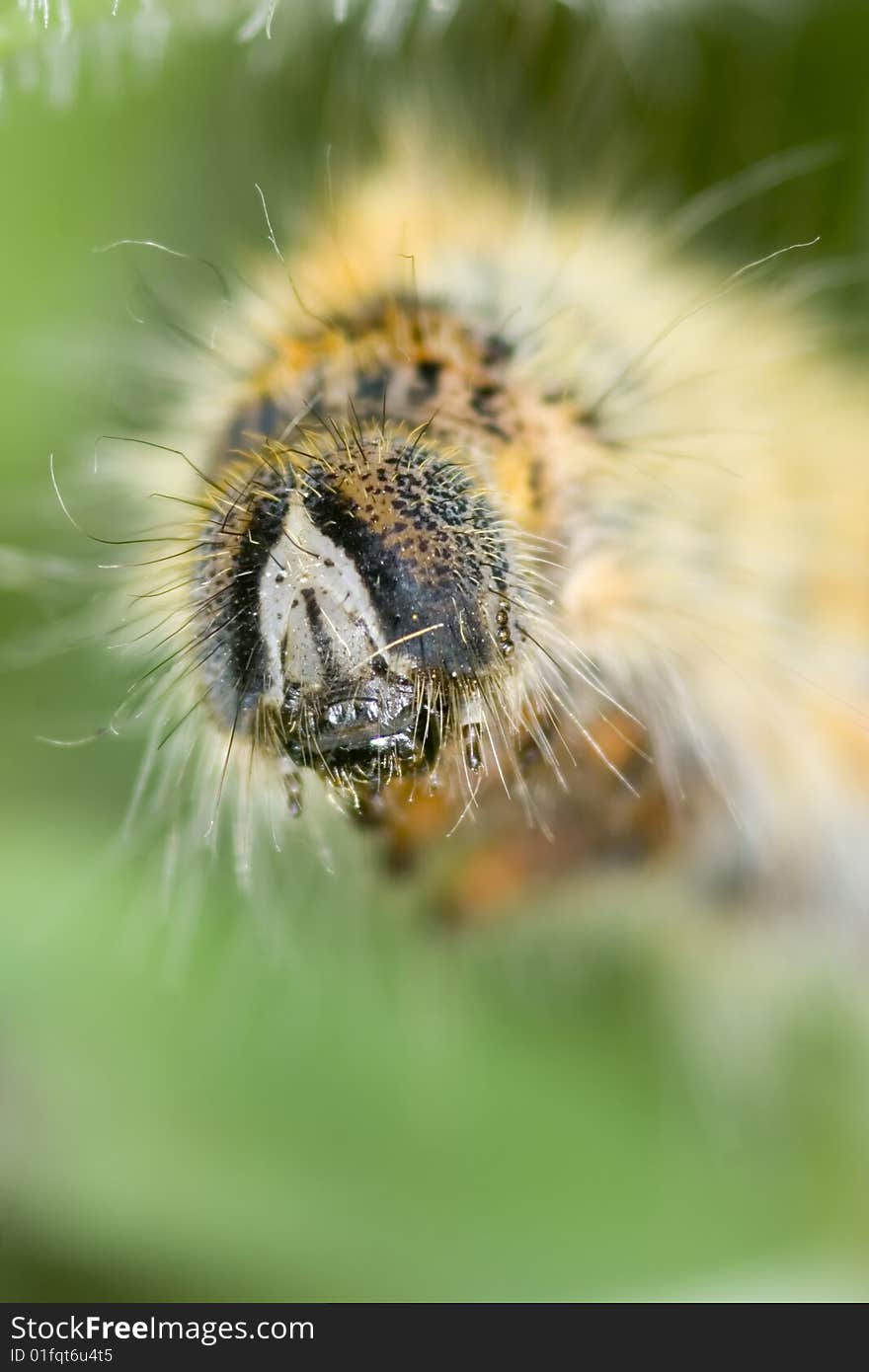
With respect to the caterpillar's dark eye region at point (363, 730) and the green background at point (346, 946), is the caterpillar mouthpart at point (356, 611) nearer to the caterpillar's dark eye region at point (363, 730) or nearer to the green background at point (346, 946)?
the caterpillar's dark eye region at point (363, 730)

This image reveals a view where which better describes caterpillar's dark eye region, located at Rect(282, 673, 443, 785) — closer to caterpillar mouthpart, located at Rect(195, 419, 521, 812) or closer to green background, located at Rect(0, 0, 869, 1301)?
caterpillar mouthpart, located at Rect(195, 419, 521, 812)

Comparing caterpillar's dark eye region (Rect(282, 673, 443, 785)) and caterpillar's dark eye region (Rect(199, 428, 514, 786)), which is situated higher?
caterpillar's dark eye region (Rect(199, 428, 514, 786))

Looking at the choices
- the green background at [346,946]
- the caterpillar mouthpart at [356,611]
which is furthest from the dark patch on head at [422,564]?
the green background at [346,946]

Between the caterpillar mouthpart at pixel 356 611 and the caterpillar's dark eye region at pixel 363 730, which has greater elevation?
the caterpillar mouthpart at pixel 356 611

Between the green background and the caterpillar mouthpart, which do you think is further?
the green background

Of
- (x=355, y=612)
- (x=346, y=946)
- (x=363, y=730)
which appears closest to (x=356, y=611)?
(x=355, y=612)

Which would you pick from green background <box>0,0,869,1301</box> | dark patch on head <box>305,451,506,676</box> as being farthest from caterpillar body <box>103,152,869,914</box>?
green background <box>0,0,869,1301</box>
